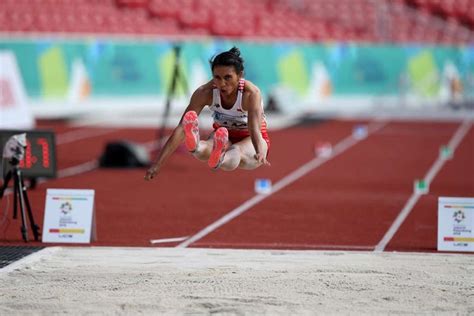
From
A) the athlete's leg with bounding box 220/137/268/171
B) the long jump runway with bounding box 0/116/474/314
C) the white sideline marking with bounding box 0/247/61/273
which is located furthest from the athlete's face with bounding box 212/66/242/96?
the white sideline marking with bounding box 0/247/61/273

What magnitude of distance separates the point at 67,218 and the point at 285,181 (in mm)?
6185

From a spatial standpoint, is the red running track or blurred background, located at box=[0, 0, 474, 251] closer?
the red running track

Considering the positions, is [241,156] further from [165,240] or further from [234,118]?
[165,240]

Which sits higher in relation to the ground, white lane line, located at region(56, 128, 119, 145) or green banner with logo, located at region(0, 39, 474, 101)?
green banner with logo, located at region(0, 39, 474, 101)

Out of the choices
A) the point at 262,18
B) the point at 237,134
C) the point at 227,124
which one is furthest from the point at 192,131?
the point at 262,18

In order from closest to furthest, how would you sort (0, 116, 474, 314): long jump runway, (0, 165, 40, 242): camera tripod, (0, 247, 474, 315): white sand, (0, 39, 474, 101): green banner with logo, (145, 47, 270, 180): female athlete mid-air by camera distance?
(0, 247, 474, 315): white sand
(0, 116, 474, 314): long jump runway
(145, 47, 270, 180): female athlete mid-air
(0, 165, 40, 242): camera tripod
(0, 39, 474, 101): green banner with logo

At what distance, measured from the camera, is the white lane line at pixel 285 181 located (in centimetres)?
1222

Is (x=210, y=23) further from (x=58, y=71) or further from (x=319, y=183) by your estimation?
(x=319, y=183)

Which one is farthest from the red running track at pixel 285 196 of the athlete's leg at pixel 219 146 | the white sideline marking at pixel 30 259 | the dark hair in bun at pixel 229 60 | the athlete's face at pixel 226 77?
the dark hair in bun at pixel 229 60

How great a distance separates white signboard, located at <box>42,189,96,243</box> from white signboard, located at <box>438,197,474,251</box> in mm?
3504

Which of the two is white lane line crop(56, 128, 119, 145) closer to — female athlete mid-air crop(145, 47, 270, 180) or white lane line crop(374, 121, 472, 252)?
white lane line crop(374, 121, 472, 252)

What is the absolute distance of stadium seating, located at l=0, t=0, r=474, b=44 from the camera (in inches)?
1193

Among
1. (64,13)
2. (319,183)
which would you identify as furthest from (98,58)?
(319,183)

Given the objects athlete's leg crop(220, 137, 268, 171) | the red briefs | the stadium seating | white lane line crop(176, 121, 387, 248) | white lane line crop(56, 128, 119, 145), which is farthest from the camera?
the stadium seating
